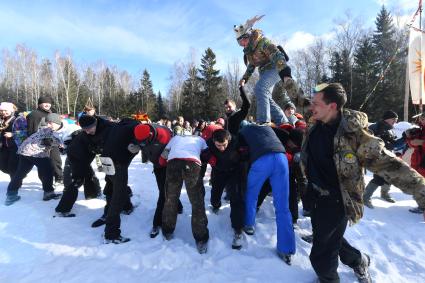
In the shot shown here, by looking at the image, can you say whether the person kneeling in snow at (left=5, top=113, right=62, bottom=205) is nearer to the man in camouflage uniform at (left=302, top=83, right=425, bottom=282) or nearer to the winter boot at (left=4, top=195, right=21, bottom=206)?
the winter boot at (left=4, top=195, right=21, bottom=206)

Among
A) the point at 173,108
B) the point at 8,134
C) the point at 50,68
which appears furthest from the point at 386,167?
the point at 50,68

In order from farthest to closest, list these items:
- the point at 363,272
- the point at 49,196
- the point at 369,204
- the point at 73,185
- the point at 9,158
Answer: the point at 9,158 → the point at 49,196 → the point at 369,204 → the point at 73,185 → the point at 363,272

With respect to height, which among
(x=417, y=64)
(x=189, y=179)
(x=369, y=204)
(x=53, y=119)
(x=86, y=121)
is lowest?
(x=369, y=204)

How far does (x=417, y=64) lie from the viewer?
30.0 feet

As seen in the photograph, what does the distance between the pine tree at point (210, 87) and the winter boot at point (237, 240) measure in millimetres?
31255

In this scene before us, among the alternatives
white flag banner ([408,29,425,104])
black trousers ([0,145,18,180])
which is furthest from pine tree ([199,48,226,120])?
black trousers ([0,145,18,180])

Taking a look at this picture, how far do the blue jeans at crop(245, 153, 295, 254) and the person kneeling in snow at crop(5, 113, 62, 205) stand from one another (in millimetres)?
4123

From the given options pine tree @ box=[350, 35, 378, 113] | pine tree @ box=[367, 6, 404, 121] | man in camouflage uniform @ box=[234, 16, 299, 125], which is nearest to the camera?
man in camouflage uniform @ box=[234, 16, 299, 125]

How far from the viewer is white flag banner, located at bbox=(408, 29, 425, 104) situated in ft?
29.9

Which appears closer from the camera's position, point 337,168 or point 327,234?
point 337,168

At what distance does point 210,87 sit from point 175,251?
32.7 meters

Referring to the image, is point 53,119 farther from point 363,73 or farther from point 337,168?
point 363,73

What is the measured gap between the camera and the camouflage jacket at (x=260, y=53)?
4.24 meters

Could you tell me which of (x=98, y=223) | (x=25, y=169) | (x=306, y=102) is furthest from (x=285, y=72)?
(x=25, y=169)
